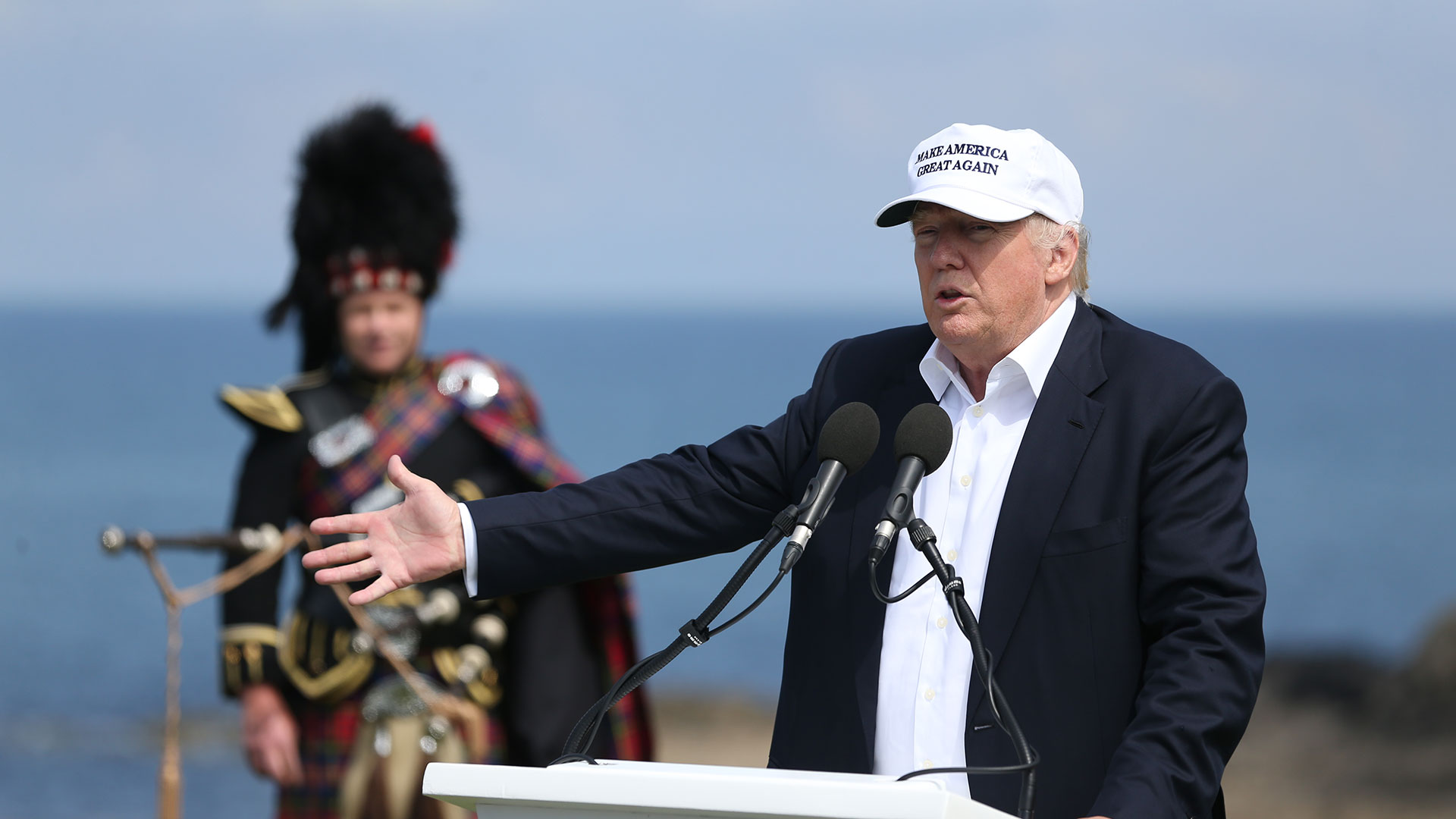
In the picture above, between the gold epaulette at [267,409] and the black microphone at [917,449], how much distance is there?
116 inches

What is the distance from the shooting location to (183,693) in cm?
1641

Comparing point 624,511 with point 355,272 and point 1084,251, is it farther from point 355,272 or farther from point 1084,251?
point 355,272

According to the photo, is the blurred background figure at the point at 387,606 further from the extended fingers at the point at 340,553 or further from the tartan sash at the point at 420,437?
the extended fingers at the point at 340,553

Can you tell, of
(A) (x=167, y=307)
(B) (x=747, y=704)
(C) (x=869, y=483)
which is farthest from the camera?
(A) (x=167, y=307)

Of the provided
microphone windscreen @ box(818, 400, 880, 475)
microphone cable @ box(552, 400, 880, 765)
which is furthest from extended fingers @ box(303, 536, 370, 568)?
microphone windscreen @ box(818, 400, 880, 475)

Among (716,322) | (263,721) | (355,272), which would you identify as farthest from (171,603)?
(716,322)

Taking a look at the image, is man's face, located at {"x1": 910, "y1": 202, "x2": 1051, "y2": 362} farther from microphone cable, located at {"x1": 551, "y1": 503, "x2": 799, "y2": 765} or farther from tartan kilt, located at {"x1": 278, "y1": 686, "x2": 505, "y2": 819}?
tartan kilt, located at {"x1": 278, "y1": 686, "x2": 505, "y2": 819}

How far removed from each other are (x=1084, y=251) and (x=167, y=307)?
129ft

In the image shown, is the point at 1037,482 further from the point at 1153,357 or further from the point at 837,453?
the point at 837,453

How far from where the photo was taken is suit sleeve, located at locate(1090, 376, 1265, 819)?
2018mm

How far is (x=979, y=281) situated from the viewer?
238cm

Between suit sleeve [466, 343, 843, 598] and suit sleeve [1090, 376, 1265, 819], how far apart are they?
1.79 ft

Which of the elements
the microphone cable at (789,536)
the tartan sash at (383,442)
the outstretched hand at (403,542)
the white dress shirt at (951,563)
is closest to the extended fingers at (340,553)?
the outstretched hand at (403,542)

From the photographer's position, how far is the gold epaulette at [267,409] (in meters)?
4.64
